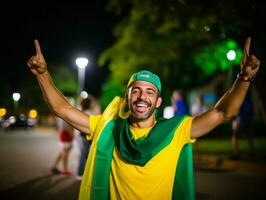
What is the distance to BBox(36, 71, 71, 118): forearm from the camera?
3.10 metres

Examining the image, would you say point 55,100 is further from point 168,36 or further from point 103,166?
point 168,36

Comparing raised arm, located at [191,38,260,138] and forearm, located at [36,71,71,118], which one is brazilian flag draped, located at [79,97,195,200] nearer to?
raised arm, located at [191,38,260,138]

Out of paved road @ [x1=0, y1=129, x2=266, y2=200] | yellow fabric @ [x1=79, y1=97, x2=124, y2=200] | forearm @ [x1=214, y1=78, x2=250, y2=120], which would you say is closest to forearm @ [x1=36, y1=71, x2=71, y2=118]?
yellow fabric @ [x1=79, y1=97, x2=124, y2=200]

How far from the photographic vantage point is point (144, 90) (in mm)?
3039

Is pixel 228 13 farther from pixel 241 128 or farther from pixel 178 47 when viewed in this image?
pixel 178 47

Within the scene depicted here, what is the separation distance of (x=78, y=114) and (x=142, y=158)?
0.63m

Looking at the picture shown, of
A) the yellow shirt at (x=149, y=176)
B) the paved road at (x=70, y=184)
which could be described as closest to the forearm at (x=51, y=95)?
the yellow shirt at (x=149, y=176)

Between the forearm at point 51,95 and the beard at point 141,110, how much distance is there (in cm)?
49

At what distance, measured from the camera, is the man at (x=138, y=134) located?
2805mm

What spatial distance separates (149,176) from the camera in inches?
110

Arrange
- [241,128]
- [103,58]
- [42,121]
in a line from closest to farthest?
[241,128], [103,58], [42,121]

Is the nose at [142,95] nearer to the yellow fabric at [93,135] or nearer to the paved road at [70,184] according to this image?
the yellow fabric at [93,135]

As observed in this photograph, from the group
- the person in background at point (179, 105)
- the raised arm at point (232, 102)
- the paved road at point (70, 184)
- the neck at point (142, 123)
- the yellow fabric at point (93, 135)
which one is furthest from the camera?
the person in background at point (179, 105)

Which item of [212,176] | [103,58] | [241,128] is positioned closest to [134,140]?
[212,176]
